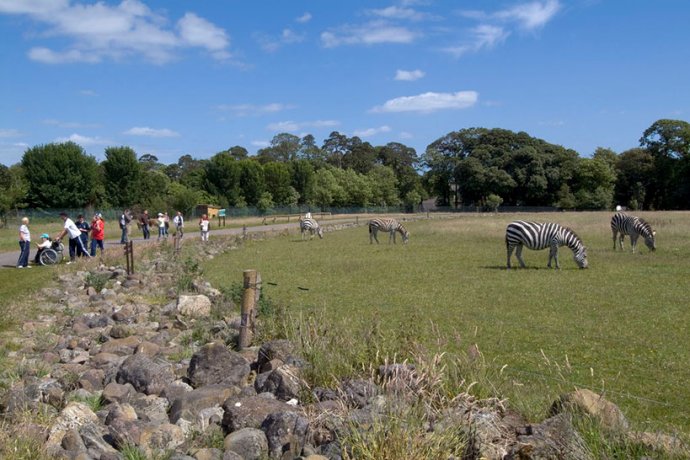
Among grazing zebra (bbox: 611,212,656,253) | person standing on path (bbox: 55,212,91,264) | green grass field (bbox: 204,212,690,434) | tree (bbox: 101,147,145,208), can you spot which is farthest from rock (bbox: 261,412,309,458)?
tree (bbox: 101,147,145,208)

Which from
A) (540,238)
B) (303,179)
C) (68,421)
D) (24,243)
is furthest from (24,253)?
(303,179)

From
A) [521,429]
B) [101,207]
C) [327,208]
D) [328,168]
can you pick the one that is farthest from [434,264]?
[328,168]

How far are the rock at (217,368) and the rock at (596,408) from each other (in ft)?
14.0

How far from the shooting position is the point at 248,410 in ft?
22.7

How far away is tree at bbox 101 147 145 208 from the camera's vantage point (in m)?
83.4

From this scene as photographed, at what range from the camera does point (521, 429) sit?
632 cm

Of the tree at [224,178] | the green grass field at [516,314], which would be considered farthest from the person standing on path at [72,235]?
the tree at [224,178]

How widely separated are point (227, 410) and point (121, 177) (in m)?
82.6

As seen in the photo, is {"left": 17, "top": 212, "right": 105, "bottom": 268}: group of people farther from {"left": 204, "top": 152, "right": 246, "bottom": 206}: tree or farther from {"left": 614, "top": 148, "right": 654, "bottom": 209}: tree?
{"left": 614, "top": 148, "right": 654, "bottom": 209}: tree

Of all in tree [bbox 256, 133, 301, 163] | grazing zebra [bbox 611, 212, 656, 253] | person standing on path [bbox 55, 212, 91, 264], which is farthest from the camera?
tree [bbox 256, 133, 301, 163]

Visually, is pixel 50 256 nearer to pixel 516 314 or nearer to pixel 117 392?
pixel 117 392

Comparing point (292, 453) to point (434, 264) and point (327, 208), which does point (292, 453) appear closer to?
point (434, 264)

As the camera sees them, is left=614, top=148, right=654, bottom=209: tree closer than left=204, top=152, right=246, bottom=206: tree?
Yes

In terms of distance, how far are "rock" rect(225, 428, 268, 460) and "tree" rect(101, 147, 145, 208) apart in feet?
267
